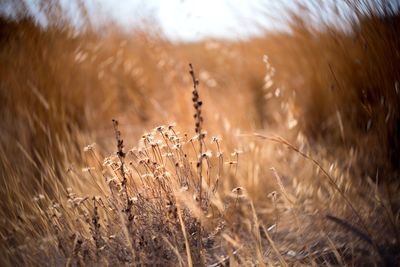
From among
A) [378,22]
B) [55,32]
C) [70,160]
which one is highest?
[55,32]

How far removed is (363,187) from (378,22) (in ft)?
2.49

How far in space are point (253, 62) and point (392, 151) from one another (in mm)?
3775

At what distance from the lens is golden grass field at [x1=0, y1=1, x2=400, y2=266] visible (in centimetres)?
162

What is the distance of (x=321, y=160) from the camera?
2.46 meters

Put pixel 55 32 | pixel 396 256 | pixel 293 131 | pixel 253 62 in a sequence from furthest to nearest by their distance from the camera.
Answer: pixel 253 62
pixel 293 131
pixel 55 32
pixel 396 256

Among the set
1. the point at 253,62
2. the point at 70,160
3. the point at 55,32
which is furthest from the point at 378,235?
the point at 253,62

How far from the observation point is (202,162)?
7.20 feet

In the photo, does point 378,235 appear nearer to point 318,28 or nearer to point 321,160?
point 321,160

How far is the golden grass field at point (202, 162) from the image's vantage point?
1.62m

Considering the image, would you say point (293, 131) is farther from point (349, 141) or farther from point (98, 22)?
point (98, 22)

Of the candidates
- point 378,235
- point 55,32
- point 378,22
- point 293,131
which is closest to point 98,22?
point 55,32

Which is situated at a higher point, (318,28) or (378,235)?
(318,28)

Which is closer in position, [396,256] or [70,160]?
[396,256]

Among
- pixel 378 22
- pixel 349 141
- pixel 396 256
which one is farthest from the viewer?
pixel 349 141
